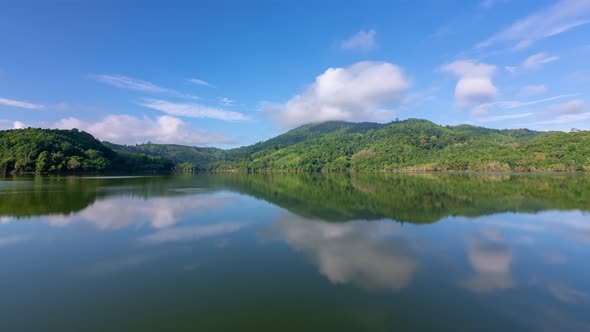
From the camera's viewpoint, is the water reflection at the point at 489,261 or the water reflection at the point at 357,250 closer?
the water reflection at the point at 489,261

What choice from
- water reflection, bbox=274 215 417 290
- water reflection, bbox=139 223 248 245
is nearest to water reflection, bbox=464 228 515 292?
water reflection, bbox=274 215 417 290

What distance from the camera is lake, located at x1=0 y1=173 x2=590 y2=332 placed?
6.59 m

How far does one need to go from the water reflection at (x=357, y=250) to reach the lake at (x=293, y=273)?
7 cm

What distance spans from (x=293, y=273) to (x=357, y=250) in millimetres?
3826

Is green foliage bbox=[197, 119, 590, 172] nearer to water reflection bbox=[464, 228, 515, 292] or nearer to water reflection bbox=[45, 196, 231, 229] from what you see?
water reflection bbox=[464, 228, 515, 292]

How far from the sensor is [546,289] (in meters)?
8.45

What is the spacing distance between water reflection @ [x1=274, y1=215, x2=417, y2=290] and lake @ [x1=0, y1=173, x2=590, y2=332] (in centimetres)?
7

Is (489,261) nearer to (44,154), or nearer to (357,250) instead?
(357,250)

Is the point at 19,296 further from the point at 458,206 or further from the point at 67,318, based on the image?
the point at 458,206

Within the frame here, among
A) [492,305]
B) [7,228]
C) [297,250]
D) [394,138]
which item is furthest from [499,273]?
[394,138]

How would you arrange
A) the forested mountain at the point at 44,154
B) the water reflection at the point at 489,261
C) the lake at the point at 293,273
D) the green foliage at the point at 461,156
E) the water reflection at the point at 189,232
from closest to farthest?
the lake at the point at 293,273 < the water reflection at the point at 489,261 < the water reflection at the point at 189,232 < the forested mountain at the point at 44,154 < the green foliage at the point at 461,156

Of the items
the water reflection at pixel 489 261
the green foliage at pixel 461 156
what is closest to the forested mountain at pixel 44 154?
the water reflection at pixel 489 261

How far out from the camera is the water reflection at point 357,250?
9141mm

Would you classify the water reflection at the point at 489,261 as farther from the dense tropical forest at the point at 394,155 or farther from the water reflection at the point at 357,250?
the dense tropical forest at the point at 394,155
